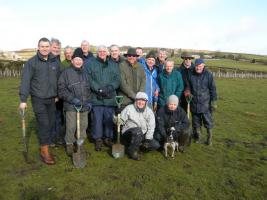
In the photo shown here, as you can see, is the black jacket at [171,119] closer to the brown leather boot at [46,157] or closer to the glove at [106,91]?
the glove at [106,91]

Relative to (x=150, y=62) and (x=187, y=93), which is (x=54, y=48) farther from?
(x=187, y=93)

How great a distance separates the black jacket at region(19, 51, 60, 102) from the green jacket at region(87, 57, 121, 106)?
1.02 meters

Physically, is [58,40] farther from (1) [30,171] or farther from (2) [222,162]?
(2) [222,162]

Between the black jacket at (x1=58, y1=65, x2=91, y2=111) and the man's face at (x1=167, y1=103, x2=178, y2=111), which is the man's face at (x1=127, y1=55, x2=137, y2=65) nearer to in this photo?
the black jacket at (x1=58, y1=65, x2=91, y2=111)

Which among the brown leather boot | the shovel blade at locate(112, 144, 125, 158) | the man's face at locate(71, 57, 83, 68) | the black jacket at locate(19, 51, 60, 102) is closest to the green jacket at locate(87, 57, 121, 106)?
the man's face at locate(71, 57, 83, 68)

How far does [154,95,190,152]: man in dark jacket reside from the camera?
28.9 ft

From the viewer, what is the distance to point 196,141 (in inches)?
408

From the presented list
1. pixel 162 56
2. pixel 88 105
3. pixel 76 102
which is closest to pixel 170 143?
pixel 88 105

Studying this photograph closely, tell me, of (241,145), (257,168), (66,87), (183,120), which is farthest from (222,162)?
(66,87)

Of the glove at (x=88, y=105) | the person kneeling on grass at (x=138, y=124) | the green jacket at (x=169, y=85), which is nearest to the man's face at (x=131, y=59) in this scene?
the person kneeling on grass at (x=138, y=124)

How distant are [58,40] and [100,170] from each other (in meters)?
3.88

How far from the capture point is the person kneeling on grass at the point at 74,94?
8.04 metres

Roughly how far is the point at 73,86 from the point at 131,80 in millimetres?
1696

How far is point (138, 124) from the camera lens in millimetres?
8570
